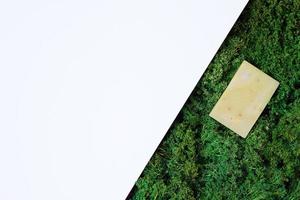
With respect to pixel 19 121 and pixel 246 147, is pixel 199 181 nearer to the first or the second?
pixel 246 147

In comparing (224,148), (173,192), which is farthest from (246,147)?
(173,192)

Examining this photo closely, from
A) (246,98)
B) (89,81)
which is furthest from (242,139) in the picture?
(89,81)

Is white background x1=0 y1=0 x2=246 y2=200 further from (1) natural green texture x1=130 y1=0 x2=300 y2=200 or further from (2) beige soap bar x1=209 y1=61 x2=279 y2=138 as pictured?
(2) beige soap bar x1=209 y1=61 x2=279 y2=138

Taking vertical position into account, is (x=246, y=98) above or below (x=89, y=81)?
above

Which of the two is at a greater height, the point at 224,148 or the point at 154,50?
the point at 154,50

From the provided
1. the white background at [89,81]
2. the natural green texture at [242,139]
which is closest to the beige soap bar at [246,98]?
the natural green texture at [242,139]

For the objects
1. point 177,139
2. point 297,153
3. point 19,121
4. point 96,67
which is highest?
point 297,153

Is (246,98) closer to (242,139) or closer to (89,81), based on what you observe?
(242,139)
